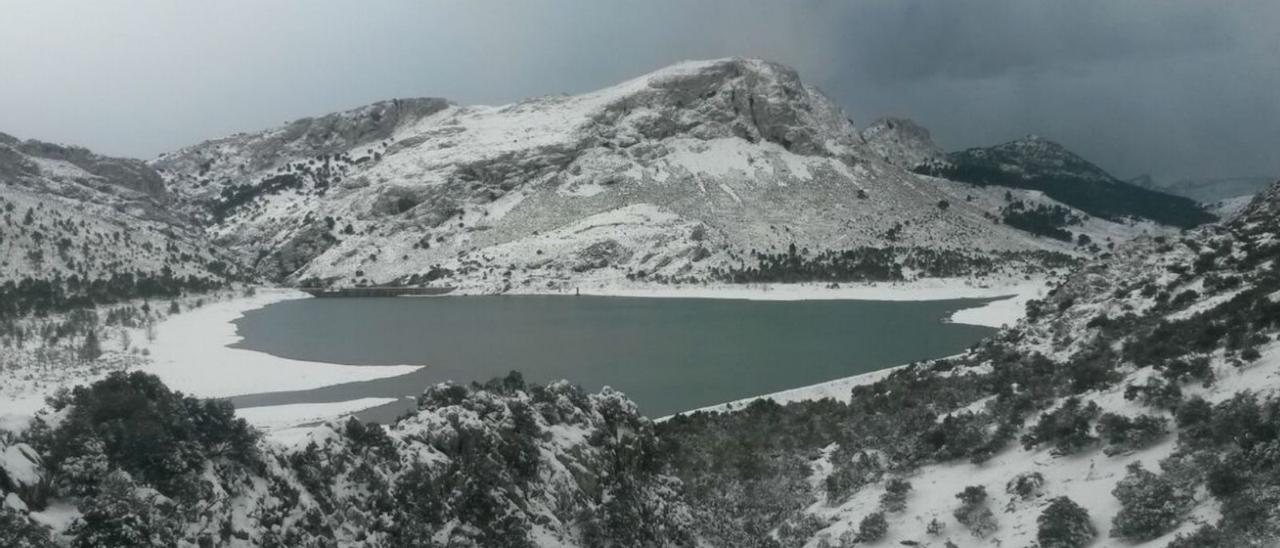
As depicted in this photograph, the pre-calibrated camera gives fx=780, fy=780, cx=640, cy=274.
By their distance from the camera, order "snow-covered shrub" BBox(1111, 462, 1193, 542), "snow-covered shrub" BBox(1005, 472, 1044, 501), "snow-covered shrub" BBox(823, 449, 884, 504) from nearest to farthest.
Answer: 1. "snow-covered shrub" BBox(1111, 462, 1193, 542)
2. "snow-covered shrub" BBox(1005, 472, 1044, 501)
3. "snow-covered shrub" BBox(823, 449, 884, 504)

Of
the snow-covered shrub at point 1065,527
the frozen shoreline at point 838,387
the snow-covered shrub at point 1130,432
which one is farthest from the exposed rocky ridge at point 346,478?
the frozen shoreline at point 838,387

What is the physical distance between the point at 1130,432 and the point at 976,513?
339cm

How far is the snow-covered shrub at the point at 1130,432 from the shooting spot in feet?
46.0

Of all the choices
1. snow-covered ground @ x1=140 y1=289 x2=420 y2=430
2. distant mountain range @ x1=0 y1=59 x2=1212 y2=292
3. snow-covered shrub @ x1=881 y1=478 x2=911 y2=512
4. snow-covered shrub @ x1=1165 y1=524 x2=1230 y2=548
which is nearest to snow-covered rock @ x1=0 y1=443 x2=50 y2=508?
snow-covered shrub @ x1=881 y1=478 x2=911 y2=512

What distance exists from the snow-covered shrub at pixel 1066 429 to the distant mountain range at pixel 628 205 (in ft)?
248

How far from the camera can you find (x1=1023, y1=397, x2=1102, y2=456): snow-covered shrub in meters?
14.9

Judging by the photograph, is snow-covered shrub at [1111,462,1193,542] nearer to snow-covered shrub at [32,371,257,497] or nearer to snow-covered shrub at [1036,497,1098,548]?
snow-covered shrub at [1036,497,1098,548]

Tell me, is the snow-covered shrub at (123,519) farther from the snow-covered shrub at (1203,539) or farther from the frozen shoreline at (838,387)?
the frozen shoreline at (838,387)

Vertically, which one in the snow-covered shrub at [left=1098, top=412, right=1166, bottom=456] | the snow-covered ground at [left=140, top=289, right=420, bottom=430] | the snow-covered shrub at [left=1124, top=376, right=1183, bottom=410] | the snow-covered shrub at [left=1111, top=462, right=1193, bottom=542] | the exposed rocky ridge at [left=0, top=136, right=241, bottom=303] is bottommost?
the snow-covered ground at [left=140, top=289, right=420, bottom=430]

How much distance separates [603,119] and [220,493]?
140m

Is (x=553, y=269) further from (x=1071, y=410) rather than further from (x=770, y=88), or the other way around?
(x=1071, y=410)

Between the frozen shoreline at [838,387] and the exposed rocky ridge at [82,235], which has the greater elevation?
the exposed rocky ridge at [82,235]

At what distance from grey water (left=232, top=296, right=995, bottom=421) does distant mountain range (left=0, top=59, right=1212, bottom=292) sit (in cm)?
2623

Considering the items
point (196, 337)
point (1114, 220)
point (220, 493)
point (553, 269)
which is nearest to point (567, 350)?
point (196, 337)
